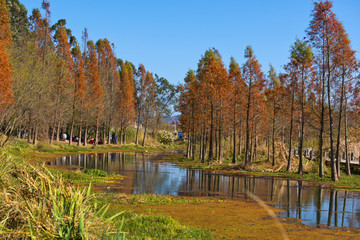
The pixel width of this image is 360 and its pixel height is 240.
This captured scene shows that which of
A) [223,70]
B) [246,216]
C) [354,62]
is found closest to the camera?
[246,216]

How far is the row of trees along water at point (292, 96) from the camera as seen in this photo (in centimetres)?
2495

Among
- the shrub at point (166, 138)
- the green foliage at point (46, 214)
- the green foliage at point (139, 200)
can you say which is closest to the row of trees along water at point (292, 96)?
the green foliage at point (139, 200)

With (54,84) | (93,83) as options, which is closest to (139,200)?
(54,84)

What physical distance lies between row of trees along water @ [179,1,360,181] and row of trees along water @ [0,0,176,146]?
15.2m

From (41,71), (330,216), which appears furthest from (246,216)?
(41,71)

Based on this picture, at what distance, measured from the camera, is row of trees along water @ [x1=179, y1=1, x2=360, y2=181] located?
24953 millimetres

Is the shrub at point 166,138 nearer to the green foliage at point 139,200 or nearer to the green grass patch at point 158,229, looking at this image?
the green foliage at point 139,200

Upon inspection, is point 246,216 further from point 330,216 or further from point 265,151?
point 265,151

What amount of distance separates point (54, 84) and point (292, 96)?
2856cm

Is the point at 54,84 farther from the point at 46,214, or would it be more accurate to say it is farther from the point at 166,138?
the point at 46,214

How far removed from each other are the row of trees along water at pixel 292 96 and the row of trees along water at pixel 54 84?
1520 centimetres

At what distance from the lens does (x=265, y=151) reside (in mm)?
43250

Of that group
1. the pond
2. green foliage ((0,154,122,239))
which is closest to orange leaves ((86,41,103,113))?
the pond

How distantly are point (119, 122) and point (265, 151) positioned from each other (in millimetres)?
30107
